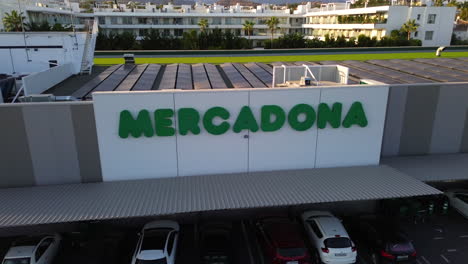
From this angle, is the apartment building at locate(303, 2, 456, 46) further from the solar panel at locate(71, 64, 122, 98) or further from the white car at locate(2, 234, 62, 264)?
the white car at locate(2, 234, 62, 264)

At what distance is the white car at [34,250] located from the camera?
1276cm

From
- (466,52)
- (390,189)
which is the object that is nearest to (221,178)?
(390,189)

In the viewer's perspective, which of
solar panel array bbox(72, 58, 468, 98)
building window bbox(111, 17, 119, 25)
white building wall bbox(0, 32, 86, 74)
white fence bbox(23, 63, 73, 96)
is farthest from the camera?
building window bbox(111, 17, 119, 25)

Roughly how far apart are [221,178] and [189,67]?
12740mm

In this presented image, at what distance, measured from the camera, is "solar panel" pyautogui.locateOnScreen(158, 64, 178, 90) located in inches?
750

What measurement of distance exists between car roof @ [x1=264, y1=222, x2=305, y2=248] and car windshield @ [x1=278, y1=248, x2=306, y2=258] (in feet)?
0.66

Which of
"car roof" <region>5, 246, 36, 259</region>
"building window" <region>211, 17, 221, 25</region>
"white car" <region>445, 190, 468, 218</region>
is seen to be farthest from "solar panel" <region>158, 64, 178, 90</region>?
"building window" <region>211, 17, 221, 25</region>

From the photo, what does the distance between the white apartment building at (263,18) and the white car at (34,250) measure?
215 feet

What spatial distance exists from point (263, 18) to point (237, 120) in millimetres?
84241

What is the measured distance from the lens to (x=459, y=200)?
59.3ft

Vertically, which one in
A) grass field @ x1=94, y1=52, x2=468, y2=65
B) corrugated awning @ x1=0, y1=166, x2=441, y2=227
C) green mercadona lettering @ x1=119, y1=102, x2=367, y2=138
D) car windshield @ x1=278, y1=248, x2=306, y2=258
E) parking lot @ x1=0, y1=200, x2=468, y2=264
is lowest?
parking lot @ x1=0, y1=200, x2=468, y2=264

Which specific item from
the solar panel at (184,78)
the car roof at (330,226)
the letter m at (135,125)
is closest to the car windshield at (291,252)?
the car roof at (330,226)

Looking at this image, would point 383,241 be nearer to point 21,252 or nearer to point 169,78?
point 21,252

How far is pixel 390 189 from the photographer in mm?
13508
